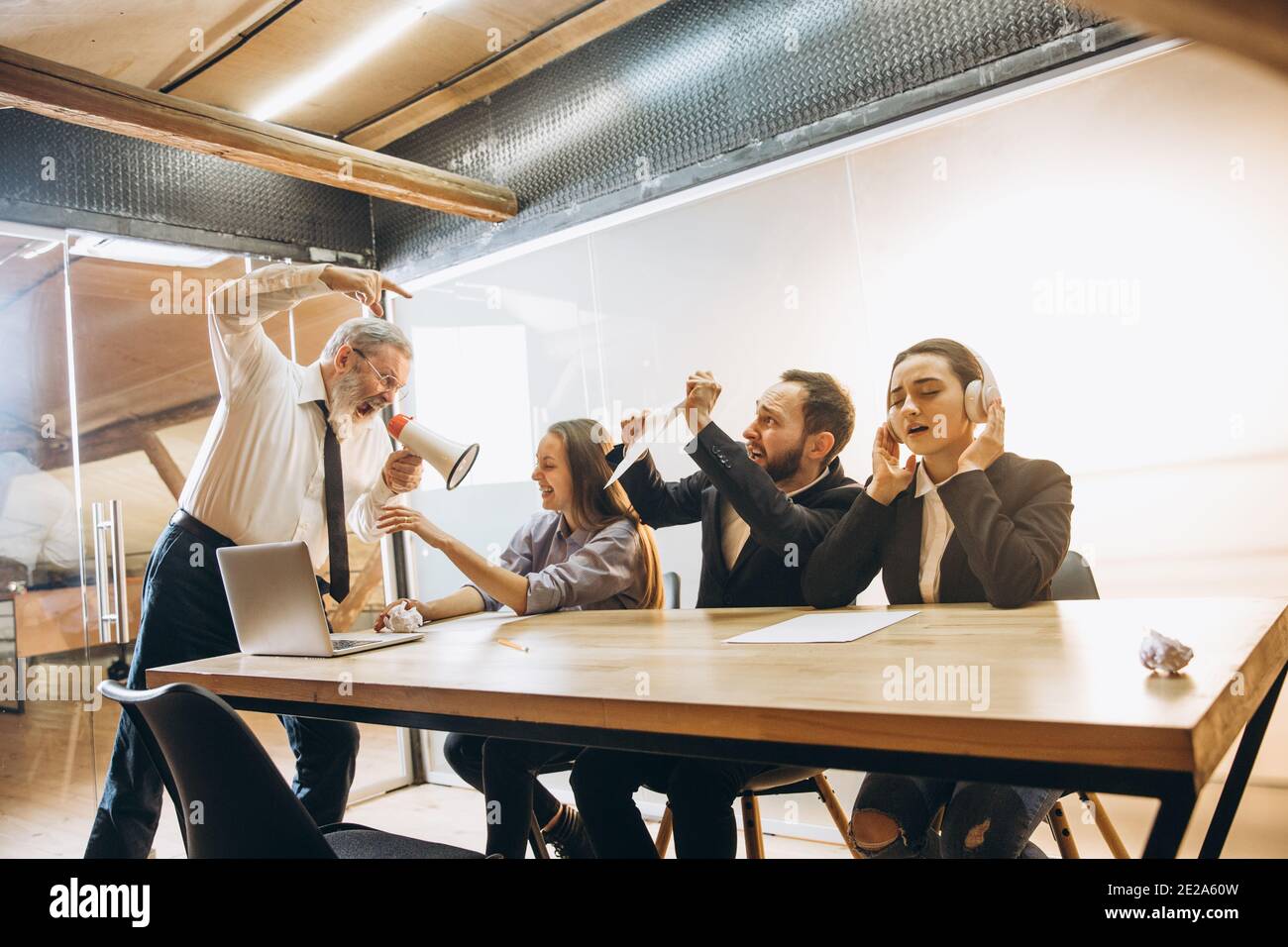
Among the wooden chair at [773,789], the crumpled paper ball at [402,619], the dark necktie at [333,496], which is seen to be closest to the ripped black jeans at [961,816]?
the wooden chair at [773,789]

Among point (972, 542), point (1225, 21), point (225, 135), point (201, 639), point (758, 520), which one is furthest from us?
point (225, 135)

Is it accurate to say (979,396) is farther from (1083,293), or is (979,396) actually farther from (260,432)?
(260,432)

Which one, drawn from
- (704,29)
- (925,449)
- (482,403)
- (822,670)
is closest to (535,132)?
(704,29)

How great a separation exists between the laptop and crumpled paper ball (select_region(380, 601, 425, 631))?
150mm

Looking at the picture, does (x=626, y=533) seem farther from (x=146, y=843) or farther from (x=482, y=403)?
(x=482, y=403)

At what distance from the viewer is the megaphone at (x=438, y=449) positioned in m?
2.12

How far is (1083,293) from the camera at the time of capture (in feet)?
8.66

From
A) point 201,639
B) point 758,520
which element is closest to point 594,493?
point 758,520

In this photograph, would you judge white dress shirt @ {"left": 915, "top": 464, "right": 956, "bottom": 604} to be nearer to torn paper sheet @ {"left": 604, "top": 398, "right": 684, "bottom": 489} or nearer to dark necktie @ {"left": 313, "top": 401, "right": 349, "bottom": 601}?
torn paper sheet @ {"left": 604, "top": 398, "right": 684, "bottom": 489}

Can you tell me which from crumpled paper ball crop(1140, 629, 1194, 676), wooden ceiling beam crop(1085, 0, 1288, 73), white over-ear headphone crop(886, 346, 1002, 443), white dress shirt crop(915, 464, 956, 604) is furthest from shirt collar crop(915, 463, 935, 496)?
wooden ceiling beam crop(1085, 0, 1288, 73)

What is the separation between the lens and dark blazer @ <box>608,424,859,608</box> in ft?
7.34

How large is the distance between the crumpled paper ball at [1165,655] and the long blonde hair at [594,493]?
63.3 inches

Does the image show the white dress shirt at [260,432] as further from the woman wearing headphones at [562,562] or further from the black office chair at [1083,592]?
the black office chair at [1083,592]

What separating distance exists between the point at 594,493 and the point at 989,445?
1107mm
